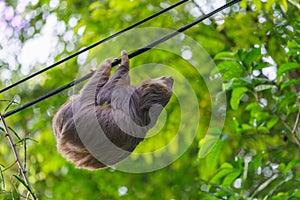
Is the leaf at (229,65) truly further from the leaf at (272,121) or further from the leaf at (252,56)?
the leaf at (272,121)

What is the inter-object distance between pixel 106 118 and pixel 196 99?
1568mm

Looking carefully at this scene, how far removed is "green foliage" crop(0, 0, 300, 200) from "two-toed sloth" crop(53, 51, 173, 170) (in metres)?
0.63

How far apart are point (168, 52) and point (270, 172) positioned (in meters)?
1.20

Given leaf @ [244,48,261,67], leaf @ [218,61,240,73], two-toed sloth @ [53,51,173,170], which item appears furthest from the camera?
Result: leaf @ [218,61,240,73]

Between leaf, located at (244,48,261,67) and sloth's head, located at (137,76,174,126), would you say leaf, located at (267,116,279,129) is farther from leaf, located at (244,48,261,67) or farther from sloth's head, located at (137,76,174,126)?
sloth's head, located at (137,76,174,126)

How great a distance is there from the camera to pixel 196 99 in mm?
4227

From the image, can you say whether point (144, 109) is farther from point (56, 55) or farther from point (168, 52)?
point (56, 55)

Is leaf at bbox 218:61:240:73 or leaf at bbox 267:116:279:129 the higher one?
leaf at bbox 218:61:240:73

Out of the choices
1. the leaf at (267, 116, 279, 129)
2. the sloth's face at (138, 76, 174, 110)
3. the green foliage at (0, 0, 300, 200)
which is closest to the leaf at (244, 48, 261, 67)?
the green foliage at (0, 0, 300, 200)

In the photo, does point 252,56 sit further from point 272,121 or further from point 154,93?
point 154,93

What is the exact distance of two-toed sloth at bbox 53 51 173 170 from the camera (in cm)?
274

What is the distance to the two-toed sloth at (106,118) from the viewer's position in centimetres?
274

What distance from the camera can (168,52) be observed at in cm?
450

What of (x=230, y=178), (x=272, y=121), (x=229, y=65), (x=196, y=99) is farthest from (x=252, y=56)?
(x=196, y=99)
